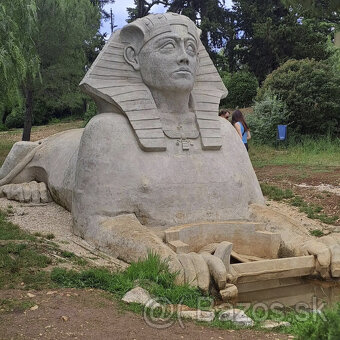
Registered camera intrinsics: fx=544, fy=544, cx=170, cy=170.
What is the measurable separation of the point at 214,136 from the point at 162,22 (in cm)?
121

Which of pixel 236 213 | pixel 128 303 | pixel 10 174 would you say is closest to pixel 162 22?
pixel 236 213

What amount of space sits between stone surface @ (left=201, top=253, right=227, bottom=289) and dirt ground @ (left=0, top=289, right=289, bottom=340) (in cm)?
75

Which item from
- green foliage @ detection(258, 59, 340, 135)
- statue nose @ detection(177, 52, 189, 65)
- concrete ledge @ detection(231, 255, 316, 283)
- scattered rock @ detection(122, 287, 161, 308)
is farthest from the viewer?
green foliage @ detection(258, 59, 340, 135)

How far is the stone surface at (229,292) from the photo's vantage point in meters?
3.90

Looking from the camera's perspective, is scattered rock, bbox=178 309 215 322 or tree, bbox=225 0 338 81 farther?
tree, bbox=225 0 338 81

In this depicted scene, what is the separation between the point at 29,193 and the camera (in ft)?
22.7

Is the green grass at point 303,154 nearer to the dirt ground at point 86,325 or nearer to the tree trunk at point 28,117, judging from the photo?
the tree trunk at point 28,117

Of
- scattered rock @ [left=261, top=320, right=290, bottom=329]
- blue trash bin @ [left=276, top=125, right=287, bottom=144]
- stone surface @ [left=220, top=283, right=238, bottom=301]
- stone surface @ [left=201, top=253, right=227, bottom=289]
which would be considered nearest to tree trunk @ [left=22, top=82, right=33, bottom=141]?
blue trash bin @ [left=276, top=125, right=287, bottom=144]

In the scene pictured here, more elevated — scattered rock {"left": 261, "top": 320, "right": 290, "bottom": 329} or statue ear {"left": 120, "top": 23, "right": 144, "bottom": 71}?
statue ear {"left": 120, "top": 23, "right": 144, "bottom": 71}

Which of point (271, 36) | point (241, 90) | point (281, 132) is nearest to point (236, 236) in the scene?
point (281, 132)

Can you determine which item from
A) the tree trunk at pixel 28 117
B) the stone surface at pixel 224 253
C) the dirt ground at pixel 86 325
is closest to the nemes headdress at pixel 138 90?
→ the stone surface at pixel 224 253

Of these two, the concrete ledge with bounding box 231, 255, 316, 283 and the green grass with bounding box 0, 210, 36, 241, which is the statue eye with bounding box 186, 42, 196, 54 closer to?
the concrete ledge with bounding box 231, 255, 316, 283

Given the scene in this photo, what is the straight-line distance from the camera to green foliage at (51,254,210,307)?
3664 mm

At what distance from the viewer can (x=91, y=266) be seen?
4266 mm
